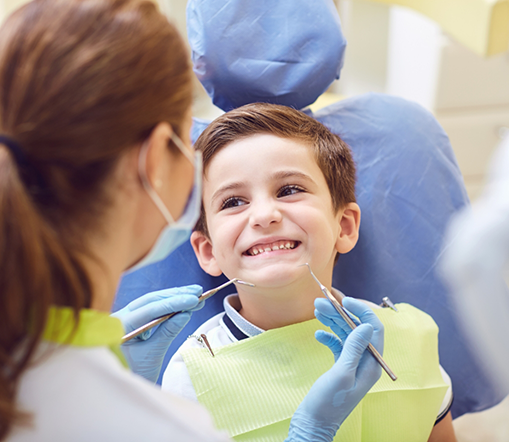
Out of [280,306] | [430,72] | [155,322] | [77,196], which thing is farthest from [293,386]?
[430,72]

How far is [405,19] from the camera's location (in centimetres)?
284

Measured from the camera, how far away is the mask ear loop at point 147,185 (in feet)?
2.59

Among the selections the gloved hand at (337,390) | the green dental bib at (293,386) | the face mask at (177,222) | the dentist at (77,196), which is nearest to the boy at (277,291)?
the green dental bib at (293,386)

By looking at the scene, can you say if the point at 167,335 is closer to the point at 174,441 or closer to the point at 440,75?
the point at 174,441

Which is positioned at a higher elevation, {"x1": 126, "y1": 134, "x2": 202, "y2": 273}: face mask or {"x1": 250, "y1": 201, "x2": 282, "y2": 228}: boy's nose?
{"x1": 126, "y1": 134, "x2": 202, "y2": 273}: face mask

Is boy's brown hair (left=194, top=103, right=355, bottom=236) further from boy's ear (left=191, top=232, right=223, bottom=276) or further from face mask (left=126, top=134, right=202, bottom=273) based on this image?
face mask (left=126, top=134, right=202, bottom=273)

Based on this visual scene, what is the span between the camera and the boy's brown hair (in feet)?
4.31

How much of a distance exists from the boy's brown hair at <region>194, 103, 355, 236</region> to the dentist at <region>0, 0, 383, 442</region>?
0.48m

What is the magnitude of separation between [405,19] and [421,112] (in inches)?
54.6

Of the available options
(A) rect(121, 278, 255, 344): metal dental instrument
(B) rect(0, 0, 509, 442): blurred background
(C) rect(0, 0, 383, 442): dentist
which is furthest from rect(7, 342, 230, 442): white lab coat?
(B) rect(0, 0, 509, 442): blurred background

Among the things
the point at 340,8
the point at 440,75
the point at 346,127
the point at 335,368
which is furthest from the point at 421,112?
the point at 340,8

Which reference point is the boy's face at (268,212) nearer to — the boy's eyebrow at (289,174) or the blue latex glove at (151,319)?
the boy's eyebrow at (289,174)

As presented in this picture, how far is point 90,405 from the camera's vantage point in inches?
28.7

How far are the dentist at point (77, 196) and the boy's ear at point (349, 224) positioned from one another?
24.8 inches
